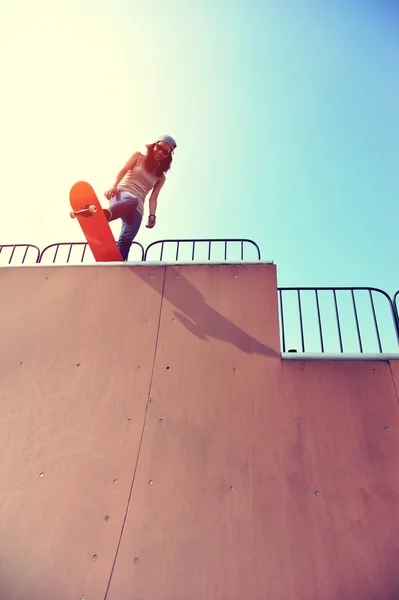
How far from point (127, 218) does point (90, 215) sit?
47cm

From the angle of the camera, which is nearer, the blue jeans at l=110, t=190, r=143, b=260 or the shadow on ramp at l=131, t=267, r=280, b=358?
the shadow on ramp at l=131, t=267, r=280, b=358

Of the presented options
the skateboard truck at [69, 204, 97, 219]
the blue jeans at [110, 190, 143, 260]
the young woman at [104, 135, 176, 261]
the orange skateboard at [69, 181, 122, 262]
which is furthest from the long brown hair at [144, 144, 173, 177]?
the skateboard truck at [69, 204, 97, 219]

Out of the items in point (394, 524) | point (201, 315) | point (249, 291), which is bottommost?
point (394, 524)

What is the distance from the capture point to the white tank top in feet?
13.6

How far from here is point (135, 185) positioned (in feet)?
13.7

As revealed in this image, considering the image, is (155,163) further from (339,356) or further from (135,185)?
(339,356)

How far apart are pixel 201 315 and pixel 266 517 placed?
188cm

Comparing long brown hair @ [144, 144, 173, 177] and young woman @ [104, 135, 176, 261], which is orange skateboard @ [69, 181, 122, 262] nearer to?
young woman @ [104, 135, 176, 261]

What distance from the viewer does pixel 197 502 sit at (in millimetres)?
2514

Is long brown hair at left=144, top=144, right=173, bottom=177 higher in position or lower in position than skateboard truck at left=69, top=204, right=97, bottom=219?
higher

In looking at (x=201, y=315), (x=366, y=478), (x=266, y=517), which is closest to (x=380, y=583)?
(x=366, y=478)

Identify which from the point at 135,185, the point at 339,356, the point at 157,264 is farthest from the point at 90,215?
the point at 339,356

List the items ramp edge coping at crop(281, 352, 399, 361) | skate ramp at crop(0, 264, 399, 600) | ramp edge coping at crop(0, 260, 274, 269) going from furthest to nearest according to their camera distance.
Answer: ramp edge coping at crop(0, 260, 274, 269) < ramp edge coping at crop(281, 352, 399, 361) < skate ramp at crop(0, 264, 399, 600)

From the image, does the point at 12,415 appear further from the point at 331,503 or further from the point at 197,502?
the point at 331,503
